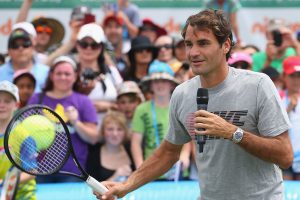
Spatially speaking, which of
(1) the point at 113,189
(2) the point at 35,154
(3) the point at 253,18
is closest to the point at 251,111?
(1) the point at 113,189

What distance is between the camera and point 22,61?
8.48 m

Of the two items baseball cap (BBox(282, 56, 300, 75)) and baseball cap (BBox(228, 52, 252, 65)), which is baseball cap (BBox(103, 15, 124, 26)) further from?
baseball cap (BBox(282, 56, 300, 75))

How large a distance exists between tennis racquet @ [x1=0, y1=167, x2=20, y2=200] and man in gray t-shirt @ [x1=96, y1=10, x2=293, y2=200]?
6.67ft

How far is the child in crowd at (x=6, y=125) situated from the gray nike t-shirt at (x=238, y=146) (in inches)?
94.5

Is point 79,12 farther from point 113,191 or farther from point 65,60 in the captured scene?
point 113,191

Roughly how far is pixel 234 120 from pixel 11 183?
266 cm

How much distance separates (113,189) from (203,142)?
2.56 feet

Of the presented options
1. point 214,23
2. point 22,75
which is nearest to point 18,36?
point 22,75

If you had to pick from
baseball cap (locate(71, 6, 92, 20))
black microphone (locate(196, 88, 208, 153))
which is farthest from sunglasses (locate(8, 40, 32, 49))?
black microphone (locate(196, 88, 208, 153))

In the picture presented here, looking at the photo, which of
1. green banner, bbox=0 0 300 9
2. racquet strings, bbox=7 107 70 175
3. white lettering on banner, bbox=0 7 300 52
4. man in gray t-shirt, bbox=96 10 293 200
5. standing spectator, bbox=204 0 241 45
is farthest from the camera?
white lettering on banner, bbox=0 7 300 52

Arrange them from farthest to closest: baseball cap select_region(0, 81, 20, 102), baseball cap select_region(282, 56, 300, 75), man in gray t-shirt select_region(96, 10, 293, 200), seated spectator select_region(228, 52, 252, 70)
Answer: seated spectator select_region(228, 52, 252, 70), baseball cap select_region(282, 56, 300, 75), baseball cap select_region(0, 81, 20, 102), man in gray t-shirt select_region(96, 10, 293, 200)

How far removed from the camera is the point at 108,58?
29.6 ft

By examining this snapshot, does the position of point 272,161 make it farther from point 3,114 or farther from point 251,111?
point 3,114

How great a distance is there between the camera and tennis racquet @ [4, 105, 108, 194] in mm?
4914
